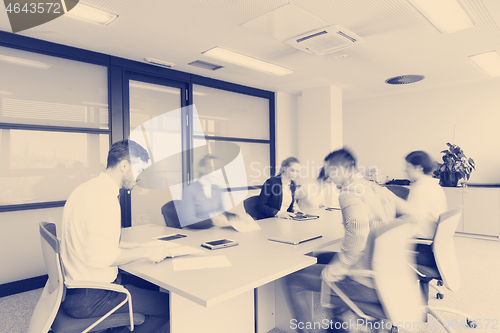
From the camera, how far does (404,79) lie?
5.74 meters

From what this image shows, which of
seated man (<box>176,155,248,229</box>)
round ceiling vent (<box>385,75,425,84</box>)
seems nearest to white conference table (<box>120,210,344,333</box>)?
seated man (<box>176,155,248,229</box>)

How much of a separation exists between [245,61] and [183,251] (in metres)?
3.36

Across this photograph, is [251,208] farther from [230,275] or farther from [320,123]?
[320,123]

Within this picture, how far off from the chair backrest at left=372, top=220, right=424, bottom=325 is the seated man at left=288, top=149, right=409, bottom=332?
0.08 meters

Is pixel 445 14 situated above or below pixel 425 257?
above

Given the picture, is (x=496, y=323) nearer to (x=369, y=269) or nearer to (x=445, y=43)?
(x=369, y=269)

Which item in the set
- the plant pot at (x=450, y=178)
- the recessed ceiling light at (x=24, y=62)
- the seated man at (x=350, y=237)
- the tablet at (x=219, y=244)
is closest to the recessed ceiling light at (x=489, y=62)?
the plant pot at (x=450, y=178)

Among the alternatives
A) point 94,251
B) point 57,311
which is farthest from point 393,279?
point 57,311

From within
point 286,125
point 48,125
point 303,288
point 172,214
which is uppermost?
point 286,125

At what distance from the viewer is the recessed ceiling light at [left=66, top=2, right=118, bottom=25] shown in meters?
3.03

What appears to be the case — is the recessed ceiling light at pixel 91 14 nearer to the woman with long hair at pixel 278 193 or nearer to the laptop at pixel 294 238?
the woman with long hair at pixel 278 193

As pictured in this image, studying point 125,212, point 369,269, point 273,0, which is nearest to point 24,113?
point 125,212

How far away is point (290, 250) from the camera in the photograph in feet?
7.30

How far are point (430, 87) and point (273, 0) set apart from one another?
5.07 metres
